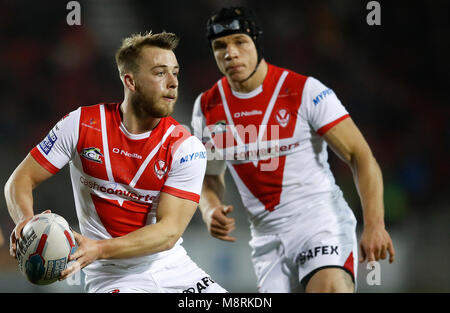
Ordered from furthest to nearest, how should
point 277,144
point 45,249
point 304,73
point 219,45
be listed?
point 304,73 → point 219,45 → point 277,144 → point 45,249

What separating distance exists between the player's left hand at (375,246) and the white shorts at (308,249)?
11.9 inches

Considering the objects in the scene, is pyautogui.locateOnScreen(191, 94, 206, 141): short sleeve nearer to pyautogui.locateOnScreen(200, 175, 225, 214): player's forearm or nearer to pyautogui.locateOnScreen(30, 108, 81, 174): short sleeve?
pyautogui.locateOnScreen(200, 175, 225, 214): player's forearm

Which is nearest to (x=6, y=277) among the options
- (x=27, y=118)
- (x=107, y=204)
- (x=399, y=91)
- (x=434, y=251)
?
(x=27, y=118)

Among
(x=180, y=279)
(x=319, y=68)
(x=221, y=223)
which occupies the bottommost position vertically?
(x=180, y=279)

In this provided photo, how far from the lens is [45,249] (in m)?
2.63

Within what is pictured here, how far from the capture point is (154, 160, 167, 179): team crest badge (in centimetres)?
→ 333

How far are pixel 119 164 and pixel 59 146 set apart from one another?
36cm

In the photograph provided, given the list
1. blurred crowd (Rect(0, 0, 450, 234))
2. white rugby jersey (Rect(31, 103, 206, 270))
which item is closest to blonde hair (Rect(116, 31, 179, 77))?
white rugby jersey (Rect(31, 103, 206, 270))

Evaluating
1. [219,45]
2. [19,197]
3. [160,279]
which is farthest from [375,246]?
[19,197]

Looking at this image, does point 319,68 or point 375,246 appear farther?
point 319,68

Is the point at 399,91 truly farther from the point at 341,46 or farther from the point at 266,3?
the point at 266,3

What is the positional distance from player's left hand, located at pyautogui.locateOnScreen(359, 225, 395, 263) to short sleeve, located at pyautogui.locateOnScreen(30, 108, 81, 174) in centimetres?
183

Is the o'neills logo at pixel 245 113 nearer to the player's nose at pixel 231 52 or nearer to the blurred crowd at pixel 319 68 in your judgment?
the player's nose at pixel 231 52

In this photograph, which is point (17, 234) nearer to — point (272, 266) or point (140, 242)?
point (140, 242)
